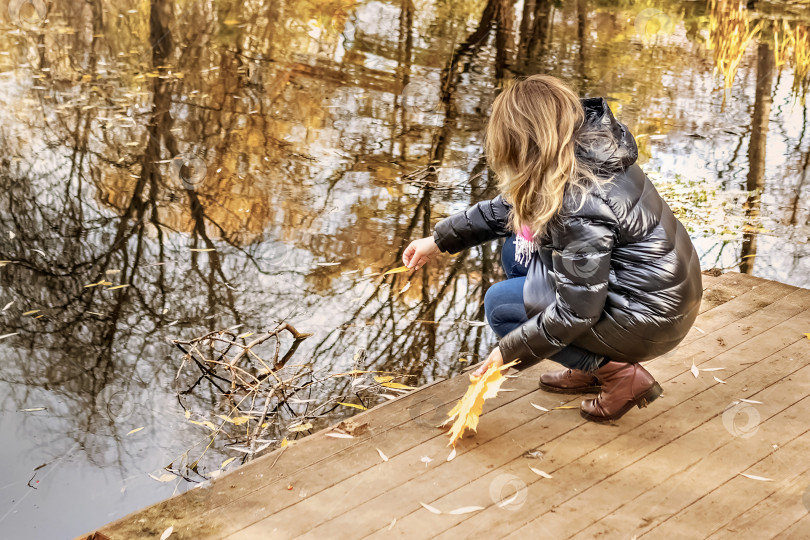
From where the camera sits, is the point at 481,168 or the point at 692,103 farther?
the point at 692,103

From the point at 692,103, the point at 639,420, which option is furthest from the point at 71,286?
the point at 692,103

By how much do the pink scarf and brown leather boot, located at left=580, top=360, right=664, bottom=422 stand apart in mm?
446

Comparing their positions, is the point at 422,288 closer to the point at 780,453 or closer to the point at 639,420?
the point at 639,420

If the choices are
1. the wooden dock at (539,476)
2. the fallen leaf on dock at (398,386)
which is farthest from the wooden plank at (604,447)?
the fallen leaf on dock at (398,386)

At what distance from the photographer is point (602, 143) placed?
2426 millimetres

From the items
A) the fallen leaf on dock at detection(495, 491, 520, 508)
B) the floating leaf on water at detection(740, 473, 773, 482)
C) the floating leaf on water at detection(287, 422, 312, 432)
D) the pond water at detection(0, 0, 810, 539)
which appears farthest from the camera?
the pond water at detection(0, 0, 810, 539)

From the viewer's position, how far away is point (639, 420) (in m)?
2.77

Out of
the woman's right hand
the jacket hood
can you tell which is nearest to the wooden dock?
the woman's right hand

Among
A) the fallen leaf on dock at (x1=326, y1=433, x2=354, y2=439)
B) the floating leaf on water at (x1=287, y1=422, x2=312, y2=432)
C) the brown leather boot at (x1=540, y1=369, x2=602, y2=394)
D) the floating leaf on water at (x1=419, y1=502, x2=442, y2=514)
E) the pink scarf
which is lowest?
the floating leaf on water at (x1=287, y1=422, x2=312, y2=432)

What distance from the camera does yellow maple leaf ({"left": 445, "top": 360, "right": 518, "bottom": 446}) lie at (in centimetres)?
255

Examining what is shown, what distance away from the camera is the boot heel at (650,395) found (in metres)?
2.74

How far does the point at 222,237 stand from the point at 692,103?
16.1 feet

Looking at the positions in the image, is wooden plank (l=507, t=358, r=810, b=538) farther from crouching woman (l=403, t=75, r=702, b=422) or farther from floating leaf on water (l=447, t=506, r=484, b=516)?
crouching woman (l=403, t=75, r=702, b=422)

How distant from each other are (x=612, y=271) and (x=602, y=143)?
1.30 feet
